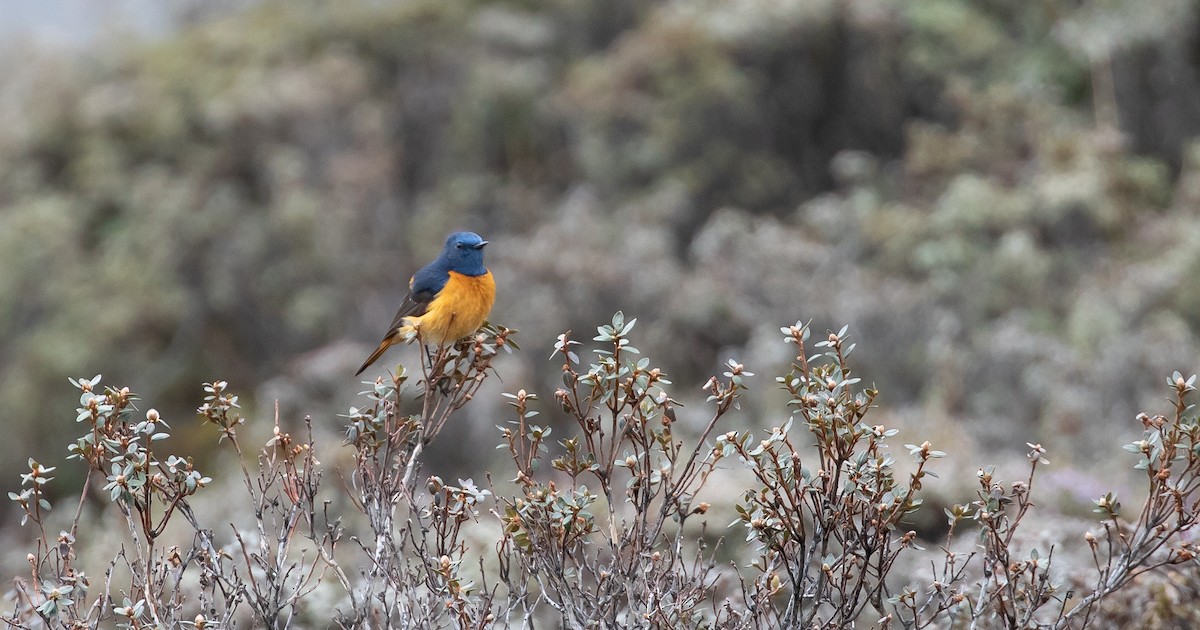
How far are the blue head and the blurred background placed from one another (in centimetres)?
361

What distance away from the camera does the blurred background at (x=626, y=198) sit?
7.86 m

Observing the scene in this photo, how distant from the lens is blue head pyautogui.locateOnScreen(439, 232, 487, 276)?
3.35 m

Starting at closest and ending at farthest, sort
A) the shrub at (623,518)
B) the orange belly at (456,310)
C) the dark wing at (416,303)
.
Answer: the shrub at (623,518)
the orange belly at (456,310)
the dark wing at (416,303)

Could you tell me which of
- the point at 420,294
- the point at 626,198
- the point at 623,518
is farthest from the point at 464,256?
the point at 626,198

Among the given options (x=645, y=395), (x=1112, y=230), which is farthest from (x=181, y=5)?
(x=645, y=395)

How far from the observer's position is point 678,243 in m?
10.2

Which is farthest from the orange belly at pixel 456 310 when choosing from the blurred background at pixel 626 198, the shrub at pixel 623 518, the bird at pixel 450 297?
the blurred background at pixel 626 198

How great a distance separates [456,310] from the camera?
311cm

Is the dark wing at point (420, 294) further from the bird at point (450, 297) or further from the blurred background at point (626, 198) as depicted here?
the blurred background at point (626, 198)

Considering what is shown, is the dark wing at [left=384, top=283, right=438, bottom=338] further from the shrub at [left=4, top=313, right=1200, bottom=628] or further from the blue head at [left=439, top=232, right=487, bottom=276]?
the shrub at [left=4, top=313, right=1200, bottom=628]

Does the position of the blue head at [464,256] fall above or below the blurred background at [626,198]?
below

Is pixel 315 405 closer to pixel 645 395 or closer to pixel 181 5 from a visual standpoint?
pixel 645 395

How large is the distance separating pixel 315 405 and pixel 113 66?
6060 millimetres

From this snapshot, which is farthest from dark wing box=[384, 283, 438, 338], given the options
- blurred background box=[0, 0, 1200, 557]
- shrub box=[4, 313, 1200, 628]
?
blurred background box=[0, 0, 1200, 557]
